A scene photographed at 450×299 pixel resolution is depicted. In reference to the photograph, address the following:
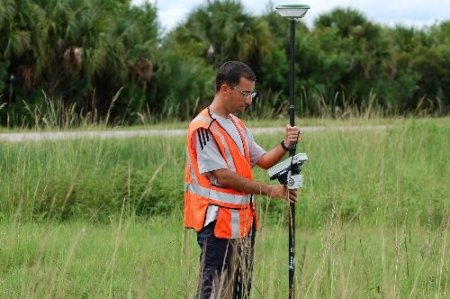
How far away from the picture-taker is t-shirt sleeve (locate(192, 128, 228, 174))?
460 cm

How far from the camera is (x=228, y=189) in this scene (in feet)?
15.3

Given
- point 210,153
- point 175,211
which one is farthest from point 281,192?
point 175,211

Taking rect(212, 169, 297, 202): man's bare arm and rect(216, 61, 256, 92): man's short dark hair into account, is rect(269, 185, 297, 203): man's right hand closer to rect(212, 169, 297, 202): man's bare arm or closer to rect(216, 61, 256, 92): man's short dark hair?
rect(212, 169, 297, 202): man's bare arm

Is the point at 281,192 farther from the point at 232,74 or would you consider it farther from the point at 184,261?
the point at 184,261

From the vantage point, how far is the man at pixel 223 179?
4.62m

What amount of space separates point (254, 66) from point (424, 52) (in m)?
8.22

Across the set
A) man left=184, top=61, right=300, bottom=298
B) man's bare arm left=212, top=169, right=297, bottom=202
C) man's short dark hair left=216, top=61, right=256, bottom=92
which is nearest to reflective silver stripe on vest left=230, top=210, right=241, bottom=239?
man left=184, top=61, right=300, bottom=298

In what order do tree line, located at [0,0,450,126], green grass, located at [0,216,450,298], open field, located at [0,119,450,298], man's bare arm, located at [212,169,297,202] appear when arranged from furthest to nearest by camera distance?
1. tree line, located at [0,0,450,126]
2. open field, located at [0,119,450,298]
3. man's bare arm, located at [212,169,297,202]
4. green grass, located at [0,216,450,298]

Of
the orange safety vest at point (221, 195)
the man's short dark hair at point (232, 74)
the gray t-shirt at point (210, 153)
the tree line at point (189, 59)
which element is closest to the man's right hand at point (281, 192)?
the orange safety vest at point (221, 195)

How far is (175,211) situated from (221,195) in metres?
4.28

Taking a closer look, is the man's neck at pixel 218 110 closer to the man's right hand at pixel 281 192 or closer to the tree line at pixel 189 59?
the man's right hand at pixel 281 192

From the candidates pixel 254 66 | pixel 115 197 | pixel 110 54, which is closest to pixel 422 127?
pixel 115 197

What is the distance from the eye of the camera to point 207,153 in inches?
182

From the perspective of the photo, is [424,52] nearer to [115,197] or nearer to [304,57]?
[304,57]
